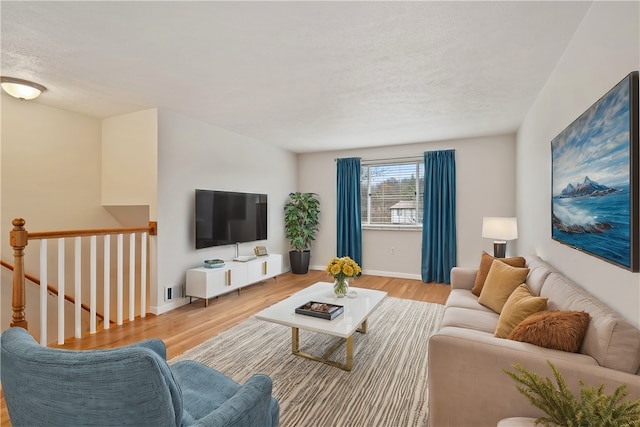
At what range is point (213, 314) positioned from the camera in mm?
3668

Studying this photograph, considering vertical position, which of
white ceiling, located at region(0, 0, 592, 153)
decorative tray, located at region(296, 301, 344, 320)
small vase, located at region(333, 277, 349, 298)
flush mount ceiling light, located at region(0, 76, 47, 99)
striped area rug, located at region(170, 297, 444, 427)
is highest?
white ceiling, located at region(0, 0, 592, 153)

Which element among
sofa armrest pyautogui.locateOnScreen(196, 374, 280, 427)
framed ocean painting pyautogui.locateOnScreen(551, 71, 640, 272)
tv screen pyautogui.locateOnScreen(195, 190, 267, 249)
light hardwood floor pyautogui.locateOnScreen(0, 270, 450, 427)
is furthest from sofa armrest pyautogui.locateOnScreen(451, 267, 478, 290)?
tv screen pyautogui.locateOnScreen(195, 190, 267, 249)

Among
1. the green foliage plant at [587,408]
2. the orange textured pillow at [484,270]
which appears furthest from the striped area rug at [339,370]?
the green foliage plant at [587,408]

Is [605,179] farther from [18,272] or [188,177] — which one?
[188,177]

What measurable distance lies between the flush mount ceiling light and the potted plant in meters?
3.90

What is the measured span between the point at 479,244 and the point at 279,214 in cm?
363

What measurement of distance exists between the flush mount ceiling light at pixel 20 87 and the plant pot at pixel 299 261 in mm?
4224

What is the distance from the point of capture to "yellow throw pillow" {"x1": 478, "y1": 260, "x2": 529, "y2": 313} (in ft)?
8.12

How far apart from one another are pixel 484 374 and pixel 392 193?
4508 millimetres

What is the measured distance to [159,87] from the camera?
10.0ft

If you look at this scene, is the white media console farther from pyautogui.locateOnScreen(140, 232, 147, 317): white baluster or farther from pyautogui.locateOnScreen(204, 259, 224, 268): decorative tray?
pyautogui.locateOnScreen(140, 232, 147, 317): white baluster

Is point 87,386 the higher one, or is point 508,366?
point 87,386

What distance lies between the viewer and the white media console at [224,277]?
3893 millimetres

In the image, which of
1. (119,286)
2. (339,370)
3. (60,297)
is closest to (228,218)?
(119,286)
